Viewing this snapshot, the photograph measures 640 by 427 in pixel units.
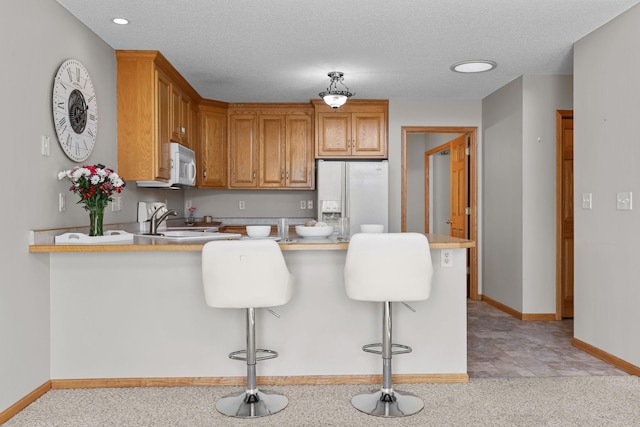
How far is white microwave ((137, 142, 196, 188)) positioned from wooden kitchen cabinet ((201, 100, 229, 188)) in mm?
843

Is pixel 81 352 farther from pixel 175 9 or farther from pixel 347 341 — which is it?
pixel 175 9

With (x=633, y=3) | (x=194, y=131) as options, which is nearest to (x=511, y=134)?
(x=633, y=3)

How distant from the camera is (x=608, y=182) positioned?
3400 millimetres

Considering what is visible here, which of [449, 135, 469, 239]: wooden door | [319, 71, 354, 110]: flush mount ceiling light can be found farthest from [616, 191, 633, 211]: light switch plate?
[449, 135, 469, 239]: wooden door

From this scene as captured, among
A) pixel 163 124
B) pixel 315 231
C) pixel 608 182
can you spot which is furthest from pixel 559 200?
pixel 163 124

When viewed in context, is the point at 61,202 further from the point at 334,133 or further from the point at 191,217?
the point at 334,133

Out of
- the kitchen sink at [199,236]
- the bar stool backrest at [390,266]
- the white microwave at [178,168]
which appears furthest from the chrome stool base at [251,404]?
the white microwave at [178,168]

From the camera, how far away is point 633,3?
121 inches

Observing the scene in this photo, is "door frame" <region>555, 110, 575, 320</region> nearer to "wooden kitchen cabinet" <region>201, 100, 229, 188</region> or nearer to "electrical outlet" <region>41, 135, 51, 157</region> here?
"wooden kitchen cabinet" <region>201, 100, 229, 188</region>

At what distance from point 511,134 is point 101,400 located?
4233 millimetres

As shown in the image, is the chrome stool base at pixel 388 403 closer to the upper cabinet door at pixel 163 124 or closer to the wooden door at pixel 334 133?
the upper cabinet door at pixel 163 124

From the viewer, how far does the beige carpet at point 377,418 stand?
8.15 ft

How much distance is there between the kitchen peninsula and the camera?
9.67 feet

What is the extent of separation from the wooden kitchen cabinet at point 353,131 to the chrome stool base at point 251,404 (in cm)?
339
